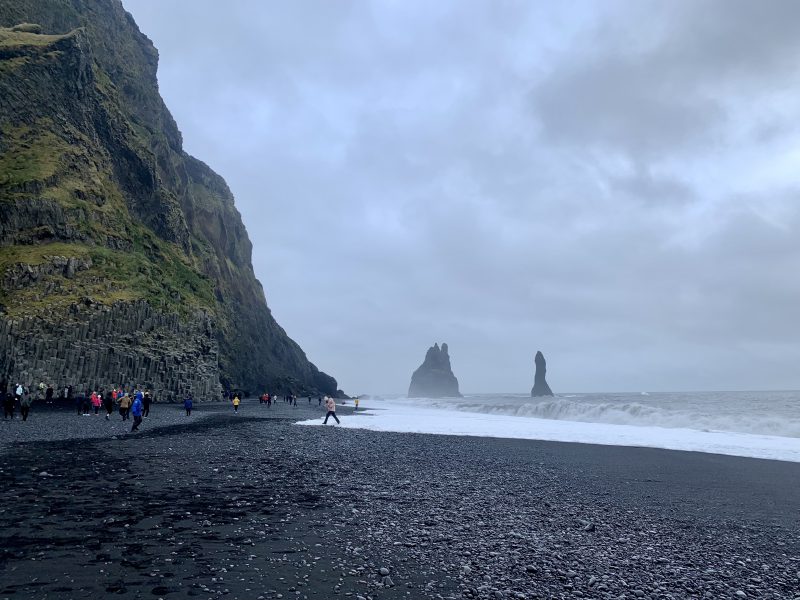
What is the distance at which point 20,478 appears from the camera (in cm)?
1606

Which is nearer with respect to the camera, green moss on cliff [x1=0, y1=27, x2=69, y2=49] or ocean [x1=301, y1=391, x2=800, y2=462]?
ocean [x1=301, y1=391, x2=800, y2=462]

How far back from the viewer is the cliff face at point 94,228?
56.7 m

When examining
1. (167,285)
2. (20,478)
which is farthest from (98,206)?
(20,478)

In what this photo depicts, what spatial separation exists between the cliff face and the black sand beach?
3764 centimetres

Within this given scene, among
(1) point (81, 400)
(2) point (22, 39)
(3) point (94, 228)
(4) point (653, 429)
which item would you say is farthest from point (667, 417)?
(2) point (22, 39)

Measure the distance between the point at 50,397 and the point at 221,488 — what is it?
4703 cm

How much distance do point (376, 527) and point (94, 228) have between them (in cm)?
7235

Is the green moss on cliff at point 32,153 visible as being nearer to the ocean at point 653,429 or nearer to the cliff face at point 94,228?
the cliff face at point 94,228

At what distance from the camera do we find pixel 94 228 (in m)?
69.8

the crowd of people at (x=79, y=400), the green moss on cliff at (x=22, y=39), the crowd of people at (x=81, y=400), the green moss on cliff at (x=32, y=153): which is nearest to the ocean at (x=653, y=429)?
the crowd of people at (x=81, y=400)

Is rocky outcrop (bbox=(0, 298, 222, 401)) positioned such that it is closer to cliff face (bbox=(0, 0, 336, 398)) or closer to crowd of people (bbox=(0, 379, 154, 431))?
cliff face (bbox=(0, 0, 336, 398))

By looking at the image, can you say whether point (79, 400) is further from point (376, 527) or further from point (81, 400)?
point (376, 527)

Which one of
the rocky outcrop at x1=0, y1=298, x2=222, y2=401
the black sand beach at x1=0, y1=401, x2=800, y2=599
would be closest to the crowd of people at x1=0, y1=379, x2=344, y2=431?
the rocky outcrop at x1=0, y1=298, x2=222, y2=401

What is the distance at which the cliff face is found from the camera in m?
56.7
